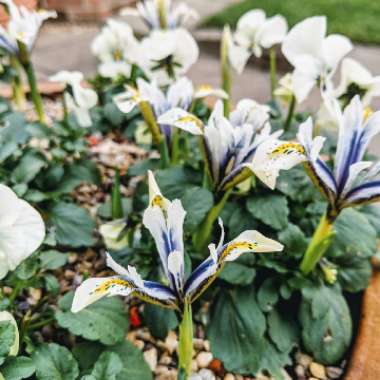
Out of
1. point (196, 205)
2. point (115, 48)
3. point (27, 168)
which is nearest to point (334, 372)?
point (196, 205)

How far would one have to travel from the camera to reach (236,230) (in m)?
1.01

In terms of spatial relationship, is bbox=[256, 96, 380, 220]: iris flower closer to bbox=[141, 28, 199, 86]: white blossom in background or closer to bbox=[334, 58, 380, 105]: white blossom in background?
bbox=[334, 58, 380, 105]: white blossom in background

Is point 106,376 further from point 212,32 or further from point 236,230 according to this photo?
point 212,32

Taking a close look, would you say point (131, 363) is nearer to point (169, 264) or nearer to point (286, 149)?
point (169, 264)

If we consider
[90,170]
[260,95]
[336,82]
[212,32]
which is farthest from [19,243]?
[212,32]

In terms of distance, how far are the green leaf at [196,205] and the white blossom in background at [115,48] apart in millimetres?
589

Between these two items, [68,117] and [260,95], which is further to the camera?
[260,95]

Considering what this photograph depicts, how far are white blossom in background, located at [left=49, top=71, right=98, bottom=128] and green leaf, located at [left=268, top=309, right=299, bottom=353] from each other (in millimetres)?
617

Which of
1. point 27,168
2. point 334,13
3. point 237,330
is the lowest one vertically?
point 334,13

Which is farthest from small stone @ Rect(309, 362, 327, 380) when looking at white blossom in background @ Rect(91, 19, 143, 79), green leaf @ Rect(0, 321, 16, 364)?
white blossom in background @ Rect(91, 19, 143, 79)

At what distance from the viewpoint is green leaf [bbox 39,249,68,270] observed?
916 mm

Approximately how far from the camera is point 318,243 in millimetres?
905

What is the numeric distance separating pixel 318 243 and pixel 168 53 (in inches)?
20.4

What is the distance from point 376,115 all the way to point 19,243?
58 cm
